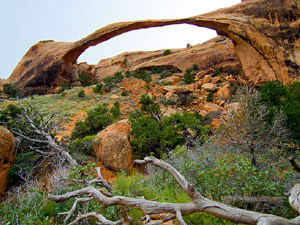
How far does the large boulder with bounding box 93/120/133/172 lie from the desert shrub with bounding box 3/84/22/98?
51.5ft

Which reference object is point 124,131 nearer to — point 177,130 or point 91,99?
point 177,130

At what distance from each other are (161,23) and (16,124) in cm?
1200

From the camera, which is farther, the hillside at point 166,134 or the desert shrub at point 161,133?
the desert shrub at point 161,133

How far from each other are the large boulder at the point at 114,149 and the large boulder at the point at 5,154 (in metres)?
2.82

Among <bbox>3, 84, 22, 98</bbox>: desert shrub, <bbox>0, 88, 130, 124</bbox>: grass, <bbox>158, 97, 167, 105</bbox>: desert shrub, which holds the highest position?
<bbox>3, 84, 22, 98</bbox>: desert shrub

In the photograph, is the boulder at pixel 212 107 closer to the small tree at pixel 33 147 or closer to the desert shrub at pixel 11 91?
the small tree at pixel 33 147

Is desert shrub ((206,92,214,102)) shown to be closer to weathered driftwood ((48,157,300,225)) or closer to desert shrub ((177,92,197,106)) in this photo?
desert shrub ((177,92,197,106))

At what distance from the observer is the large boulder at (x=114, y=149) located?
689 centimetres

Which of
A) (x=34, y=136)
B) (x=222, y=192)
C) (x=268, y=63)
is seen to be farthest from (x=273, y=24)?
(x=34, y=136)

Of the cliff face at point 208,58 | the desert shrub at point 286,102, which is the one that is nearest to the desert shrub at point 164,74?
the cliff face at point 208,58

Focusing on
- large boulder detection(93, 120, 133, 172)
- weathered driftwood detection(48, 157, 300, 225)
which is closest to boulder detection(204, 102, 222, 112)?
large boulder detection(93, 120, 133, 172)

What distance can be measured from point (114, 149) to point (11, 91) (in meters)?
17.2

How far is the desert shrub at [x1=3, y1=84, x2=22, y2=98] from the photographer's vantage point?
742 inches

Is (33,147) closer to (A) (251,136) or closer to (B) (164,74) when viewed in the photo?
(A) (251,136)
